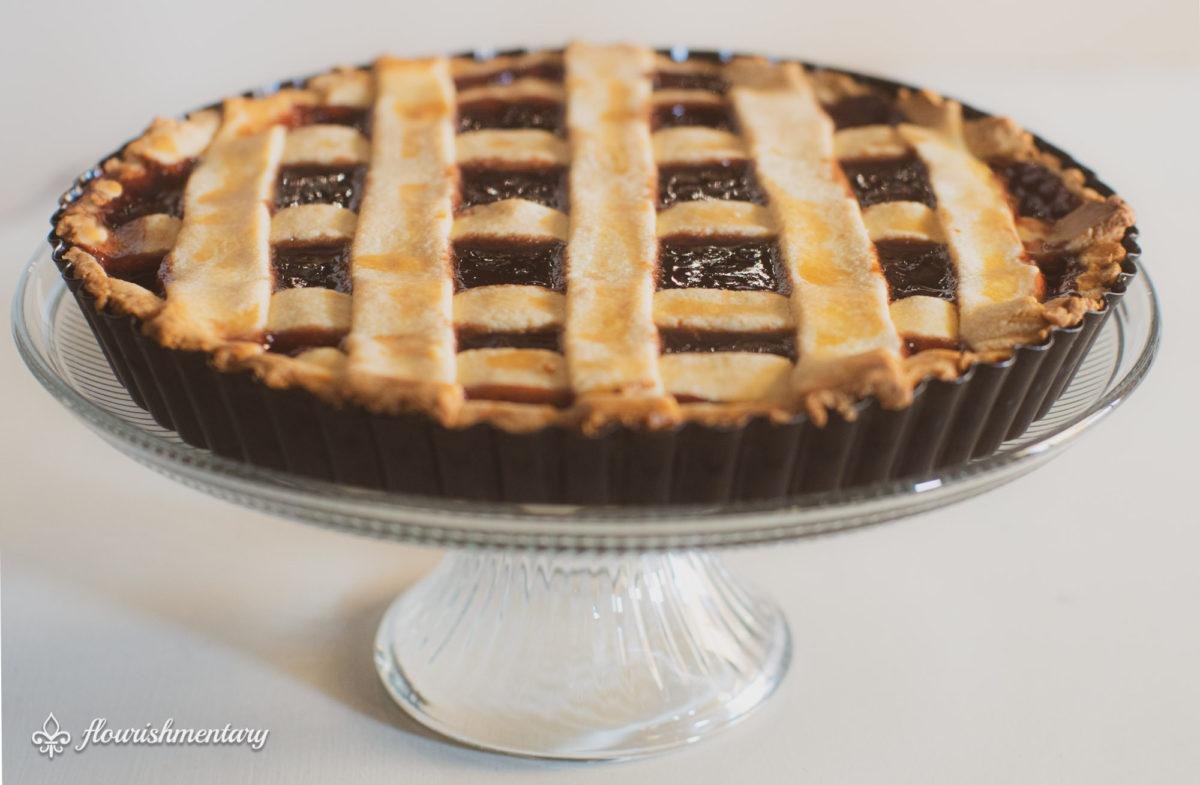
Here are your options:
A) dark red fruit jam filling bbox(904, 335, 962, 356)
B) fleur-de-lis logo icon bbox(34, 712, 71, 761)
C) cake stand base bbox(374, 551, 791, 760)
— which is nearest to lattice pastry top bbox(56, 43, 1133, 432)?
dark red fruit jam filling bbox(904, 335, 962, 356)

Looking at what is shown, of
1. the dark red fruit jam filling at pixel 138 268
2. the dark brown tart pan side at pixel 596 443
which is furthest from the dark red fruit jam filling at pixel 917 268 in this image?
the dark red fruit jam filling at pixel 138 268

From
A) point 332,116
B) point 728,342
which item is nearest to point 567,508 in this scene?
point 728,342

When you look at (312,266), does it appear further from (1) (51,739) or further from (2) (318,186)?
(1) (51,739)

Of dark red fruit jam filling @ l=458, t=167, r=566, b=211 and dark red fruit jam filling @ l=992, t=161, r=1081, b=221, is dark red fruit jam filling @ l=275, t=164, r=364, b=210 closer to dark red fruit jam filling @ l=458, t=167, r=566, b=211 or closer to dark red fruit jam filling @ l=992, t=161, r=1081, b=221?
dark red fruit jam filling @ l=458, t=167, r=566, b=211

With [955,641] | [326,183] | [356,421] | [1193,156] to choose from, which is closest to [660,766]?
[955,641]

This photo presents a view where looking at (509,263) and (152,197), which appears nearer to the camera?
(509,263)

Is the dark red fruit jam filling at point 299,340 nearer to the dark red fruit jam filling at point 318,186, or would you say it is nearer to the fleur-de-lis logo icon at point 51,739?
the dark red fruit jam filling at point 318,186
